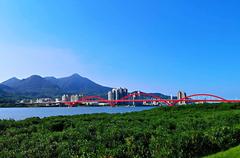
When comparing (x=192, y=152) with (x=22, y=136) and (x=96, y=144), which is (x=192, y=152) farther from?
(x=22, y=136)

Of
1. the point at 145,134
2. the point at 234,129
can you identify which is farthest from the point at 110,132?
the point at 234,129

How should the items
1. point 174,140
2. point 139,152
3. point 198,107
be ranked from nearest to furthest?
point 139,152 < point 174,140 < point 198,107

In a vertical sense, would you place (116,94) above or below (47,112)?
above

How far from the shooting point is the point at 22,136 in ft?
41.6

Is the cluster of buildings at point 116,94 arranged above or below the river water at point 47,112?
above

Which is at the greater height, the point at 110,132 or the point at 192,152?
the point at 110,132

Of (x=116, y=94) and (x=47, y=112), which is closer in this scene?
(x=47, y=112)

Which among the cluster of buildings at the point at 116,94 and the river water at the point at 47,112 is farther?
the cluster of buildings at the point at 116,94

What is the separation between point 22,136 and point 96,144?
153 inches

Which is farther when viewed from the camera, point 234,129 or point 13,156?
point 234,129

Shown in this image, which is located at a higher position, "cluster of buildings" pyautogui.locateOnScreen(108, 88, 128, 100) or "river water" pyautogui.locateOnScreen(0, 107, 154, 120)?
"cluster of buildings" pyautogui.locateOnScreen(108, 88, 128, 100)

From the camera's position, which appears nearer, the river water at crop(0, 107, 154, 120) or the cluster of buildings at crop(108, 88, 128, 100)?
the river water at crop(0, 107, 154, 120)

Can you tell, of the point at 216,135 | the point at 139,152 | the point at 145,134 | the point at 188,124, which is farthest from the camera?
the point at 188,124

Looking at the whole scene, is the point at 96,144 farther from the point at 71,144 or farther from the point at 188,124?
the point at 188,124
